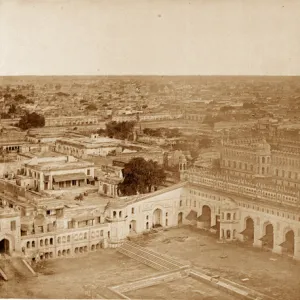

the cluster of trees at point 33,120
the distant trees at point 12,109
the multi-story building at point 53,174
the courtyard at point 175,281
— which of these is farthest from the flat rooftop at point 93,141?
the courtyard at point 175,281

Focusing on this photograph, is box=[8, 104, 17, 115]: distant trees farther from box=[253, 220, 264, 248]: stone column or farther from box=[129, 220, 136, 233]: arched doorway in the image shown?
box=[253, 220, 264, 248]: stone column

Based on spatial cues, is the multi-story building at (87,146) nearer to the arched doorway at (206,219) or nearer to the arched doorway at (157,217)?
the arched doorway at (157,217)

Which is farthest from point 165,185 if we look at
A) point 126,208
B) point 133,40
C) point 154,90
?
point 133,40

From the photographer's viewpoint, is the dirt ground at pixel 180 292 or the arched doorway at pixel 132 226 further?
the arched doorway at pixel 132 226

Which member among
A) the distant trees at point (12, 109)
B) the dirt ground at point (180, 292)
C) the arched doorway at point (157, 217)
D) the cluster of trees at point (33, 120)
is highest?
→ the distant trees at point (12, 109)

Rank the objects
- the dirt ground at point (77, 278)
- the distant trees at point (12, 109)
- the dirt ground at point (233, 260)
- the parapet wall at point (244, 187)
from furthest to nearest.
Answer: the distant trees at point (12, 109)
the dirt ground at point (77, 278)
the parapet wall at point (244, 187)
the dirt ground at point (233, 260)

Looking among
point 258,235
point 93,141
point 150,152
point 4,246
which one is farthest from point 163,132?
point 4,246

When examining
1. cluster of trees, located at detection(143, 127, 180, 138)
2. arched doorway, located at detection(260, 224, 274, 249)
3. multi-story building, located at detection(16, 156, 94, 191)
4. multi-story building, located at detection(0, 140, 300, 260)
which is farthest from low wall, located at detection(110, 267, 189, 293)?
cluster of trees, located at detection(143, 127, 180, 138)

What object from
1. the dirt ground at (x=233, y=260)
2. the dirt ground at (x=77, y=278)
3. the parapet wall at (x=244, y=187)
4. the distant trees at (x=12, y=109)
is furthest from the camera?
the distant trees at (x=12, y=109)
